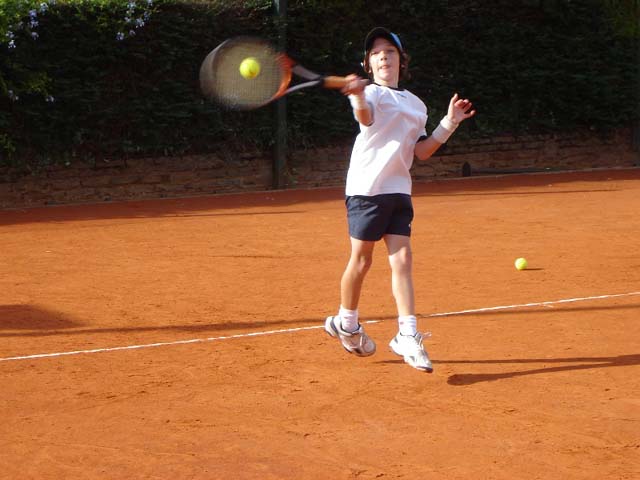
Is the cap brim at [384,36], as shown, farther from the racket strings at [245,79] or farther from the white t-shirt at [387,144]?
the racket strings at [245,79]

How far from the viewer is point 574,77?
59.2ft

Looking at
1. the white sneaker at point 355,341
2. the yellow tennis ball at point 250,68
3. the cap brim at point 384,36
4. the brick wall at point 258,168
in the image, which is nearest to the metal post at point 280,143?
the brick wall at point 258,168

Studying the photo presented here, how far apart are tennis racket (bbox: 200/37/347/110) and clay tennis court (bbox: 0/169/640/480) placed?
1.40 metres

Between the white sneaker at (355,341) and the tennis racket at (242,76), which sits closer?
the white sneaker at (355,341)

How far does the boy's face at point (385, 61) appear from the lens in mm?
5426

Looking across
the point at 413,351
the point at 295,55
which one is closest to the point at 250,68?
the point at 413,351

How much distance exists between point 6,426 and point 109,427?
45 centimetres

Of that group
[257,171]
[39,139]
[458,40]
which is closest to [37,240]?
[39,139]

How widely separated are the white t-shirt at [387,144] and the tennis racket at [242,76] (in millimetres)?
795

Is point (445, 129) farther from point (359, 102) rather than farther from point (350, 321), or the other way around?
point (350, 321)

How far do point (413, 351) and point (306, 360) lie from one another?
67cm

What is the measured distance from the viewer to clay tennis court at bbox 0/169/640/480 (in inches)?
161

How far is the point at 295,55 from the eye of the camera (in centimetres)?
1585

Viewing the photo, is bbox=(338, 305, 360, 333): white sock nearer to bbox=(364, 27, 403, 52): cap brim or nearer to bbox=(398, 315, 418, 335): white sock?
bbox=(398, 315, 418, 335): white sock
